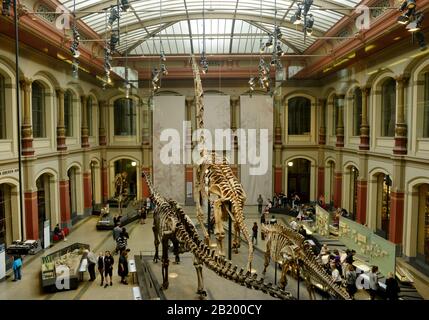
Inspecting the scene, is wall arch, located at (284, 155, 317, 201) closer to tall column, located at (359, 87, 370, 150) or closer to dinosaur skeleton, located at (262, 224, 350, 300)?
tall column, located at (359, 87, 370, 150)

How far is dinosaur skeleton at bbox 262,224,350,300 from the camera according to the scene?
24.0 feet

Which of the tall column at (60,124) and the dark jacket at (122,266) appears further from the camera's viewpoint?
the tall column at (60,124)

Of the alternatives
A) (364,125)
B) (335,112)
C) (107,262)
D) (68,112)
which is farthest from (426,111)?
(68,112)

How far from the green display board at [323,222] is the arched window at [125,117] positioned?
13.0 metres

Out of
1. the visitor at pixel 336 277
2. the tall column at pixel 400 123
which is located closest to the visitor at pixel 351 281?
the visitor at pixel 336 277

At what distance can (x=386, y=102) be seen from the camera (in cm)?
1448

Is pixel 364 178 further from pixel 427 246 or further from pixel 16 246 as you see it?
pixel 16 246

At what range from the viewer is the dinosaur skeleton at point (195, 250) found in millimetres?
6121

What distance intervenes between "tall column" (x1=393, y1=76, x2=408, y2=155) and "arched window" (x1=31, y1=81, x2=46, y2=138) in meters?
13.9

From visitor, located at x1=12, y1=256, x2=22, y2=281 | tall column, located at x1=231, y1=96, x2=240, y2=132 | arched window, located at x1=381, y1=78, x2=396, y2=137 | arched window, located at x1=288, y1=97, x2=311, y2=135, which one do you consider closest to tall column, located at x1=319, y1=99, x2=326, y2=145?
arched window, located at x1=288, y1=97, x2=311, y2=135

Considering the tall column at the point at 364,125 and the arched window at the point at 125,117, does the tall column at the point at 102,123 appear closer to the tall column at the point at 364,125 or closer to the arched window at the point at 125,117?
the arched window at the point at 125,117

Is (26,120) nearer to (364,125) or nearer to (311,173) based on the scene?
(364,125)
